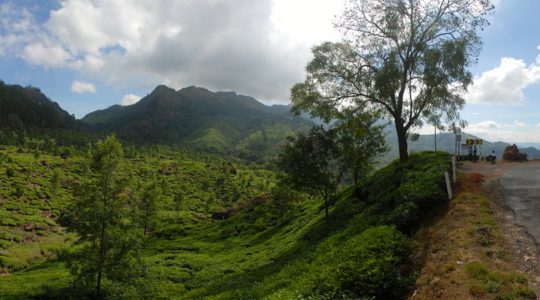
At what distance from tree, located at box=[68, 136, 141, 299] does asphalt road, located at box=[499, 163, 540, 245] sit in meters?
26.5

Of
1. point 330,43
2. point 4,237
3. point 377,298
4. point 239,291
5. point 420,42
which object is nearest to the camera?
point 377,298

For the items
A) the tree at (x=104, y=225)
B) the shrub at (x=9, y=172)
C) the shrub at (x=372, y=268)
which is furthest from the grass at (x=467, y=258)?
the shrub at (x=9, y=172)

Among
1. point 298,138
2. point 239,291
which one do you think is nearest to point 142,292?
point 239,291

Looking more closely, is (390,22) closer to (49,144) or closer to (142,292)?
(142,292)

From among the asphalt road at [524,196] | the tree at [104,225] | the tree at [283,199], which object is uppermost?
the asphalt road at [524,196]

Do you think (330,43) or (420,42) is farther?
(330,43)

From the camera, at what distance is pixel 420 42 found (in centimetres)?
3512

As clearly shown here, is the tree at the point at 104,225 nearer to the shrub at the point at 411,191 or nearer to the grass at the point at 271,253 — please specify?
the grass at the point at 271,253

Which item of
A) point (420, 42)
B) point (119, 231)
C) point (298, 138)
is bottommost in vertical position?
point (119, 231)

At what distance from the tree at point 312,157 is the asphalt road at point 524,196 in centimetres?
1647

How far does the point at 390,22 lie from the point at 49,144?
20503cm

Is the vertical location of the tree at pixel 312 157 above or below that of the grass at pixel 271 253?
above

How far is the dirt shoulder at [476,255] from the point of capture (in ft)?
43.9

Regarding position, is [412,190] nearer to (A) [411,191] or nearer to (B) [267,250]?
(A) [411,191]
